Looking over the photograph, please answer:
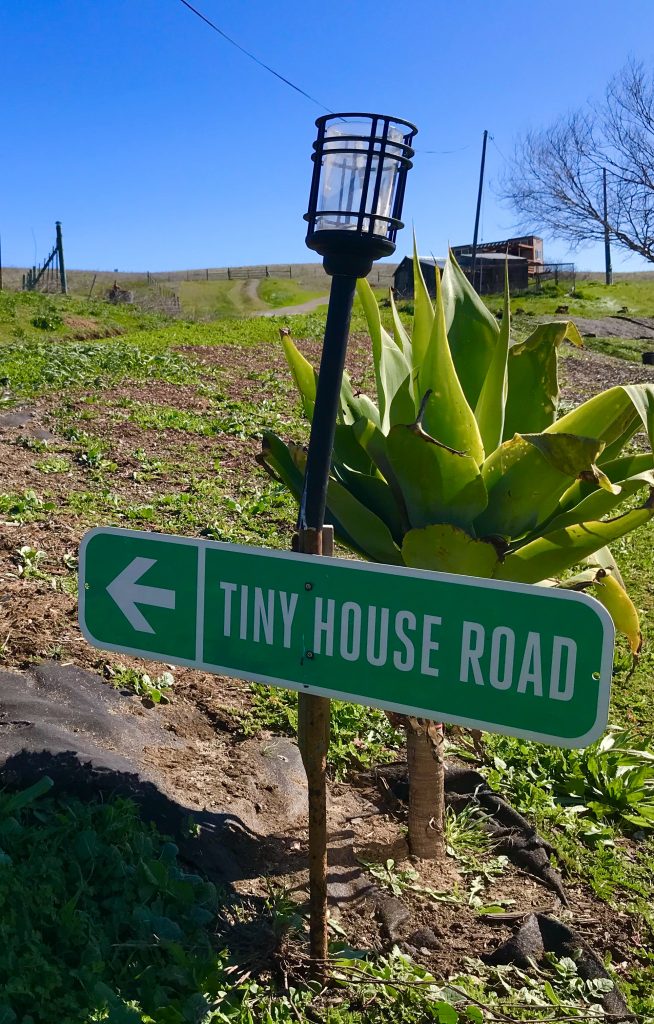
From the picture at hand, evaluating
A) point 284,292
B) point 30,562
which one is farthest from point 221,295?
point 30,562

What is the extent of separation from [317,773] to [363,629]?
1.51 ft

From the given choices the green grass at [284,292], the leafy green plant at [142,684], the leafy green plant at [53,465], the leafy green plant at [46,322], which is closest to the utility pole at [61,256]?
the leafy green plant at [46,322]

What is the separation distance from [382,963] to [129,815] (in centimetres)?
76

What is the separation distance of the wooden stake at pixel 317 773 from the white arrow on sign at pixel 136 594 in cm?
30

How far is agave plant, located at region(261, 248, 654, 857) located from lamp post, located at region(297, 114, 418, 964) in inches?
9.6

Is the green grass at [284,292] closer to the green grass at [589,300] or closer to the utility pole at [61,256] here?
the green grass at [589,300]

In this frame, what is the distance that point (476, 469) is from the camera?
76.5 inches

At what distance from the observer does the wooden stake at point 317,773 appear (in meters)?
1.72

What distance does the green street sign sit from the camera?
4.57 ft

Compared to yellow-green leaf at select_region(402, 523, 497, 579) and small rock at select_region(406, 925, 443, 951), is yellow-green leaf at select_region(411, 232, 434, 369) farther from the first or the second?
small rock at select_region(406, 925, 443, 951)

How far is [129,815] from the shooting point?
2.24 metres

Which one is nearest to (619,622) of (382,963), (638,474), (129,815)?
(638,474)

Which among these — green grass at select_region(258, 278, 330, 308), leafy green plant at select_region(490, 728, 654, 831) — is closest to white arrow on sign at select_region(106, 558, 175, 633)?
leafy green plant at select_region(490, 728, 654, 831)

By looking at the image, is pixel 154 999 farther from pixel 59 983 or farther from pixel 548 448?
pixel 548 448
